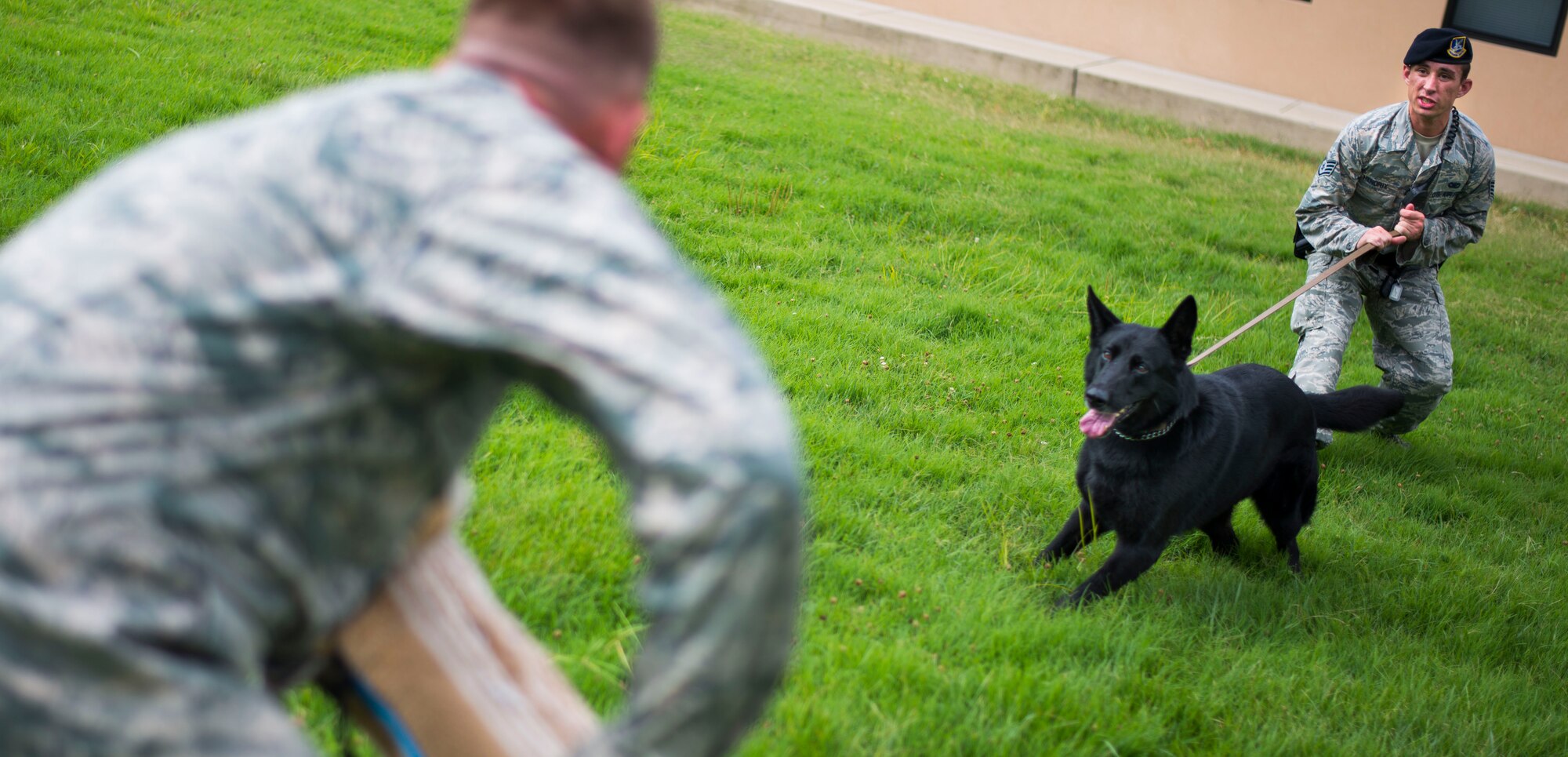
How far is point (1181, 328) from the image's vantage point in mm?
4234

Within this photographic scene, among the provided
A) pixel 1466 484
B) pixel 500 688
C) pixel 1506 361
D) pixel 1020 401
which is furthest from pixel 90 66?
pixel 1506 361

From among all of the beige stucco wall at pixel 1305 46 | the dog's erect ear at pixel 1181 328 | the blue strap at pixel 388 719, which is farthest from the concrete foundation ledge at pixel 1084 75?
the blue strap at pixel 388 719

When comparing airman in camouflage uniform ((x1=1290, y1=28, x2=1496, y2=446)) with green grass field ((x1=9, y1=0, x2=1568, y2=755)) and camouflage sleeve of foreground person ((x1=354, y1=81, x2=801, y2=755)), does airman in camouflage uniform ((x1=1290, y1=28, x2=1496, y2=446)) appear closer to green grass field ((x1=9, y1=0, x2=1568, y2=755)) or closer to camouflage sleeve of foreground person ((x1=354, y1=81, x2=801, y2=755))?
green grass field ((x1=9, y1=0, x2=1568, y2=755))

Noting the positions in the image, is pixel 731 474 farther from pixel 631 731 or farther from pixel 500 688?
pixel 500 688

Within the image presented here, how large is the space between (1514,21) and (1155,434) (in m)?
13.2

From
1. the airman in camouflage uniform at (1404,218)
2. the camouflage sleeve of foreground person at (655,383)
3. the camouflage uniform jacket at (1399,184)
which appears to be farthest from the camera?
the camouflage uniform jacket at (1399,184)

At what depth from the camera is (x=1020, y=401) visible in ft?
18.7

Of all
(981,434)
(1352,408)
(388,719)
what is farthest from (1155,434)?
(388,719)

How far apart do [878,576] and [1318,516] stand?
2.84 m

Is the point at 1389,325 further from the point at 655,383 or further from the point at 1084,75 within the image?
the point at 1084,75

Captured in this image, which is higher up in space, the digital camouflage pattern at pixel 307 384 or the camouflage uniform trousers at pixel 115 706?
the digital camouflage pattern at pixel 307 384

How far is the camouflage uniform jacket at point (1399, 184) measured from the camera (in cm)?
574

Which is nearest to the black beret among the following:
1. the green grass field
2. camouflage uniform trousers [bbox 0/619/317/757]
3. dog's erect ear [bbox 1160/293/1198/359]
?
the green grass field

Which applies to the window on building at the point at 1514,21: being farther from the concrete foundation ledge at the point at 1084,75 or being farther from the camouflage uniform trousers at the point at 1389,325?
the camouflage uniform trousers at the point at 1389,325
